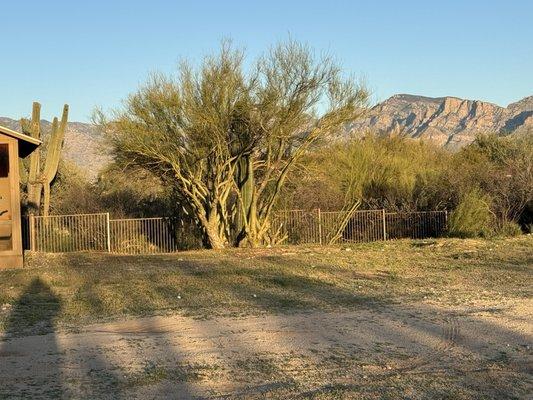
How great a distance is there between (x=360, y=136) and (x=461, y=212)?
9762mm

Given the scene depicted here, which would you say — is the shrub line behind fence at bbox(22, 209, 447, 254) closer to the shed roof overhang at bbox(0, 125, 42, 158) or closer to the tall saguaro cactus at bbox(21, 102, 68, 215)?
the tall saguaro cactus at bbox(21, 102, 68, 215)

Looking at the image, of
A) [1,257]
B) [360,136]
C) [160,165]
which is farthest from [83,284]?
[360,136]

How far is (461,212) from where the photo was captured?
26750mm

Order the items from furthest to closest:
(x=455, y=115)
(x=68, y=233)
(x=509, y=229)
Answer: (x=455, y=115)
(x=509, y=229)
(x=68, y=233)

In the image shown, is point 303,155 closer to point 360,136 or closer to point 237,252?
point 237,252

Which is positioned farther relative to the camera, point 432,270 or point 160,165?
point 160,165

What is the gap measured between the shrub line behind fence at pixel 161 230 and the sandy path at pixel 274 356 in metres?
16.2

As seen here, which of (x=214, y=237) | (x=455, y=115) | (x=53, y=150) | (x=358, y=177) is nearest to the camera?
(x=214, y=237)

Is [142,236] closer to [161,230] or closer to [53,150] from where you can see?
[161,230]

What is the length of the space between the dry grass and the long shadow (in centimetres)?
4

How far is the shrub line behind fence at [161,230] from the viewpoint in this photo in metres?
24.7

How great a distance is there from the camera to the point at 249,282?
44.3ft

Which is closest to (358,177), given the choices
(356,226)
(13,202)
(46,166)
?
(356,226)

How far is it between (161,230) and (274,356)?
1967cm
